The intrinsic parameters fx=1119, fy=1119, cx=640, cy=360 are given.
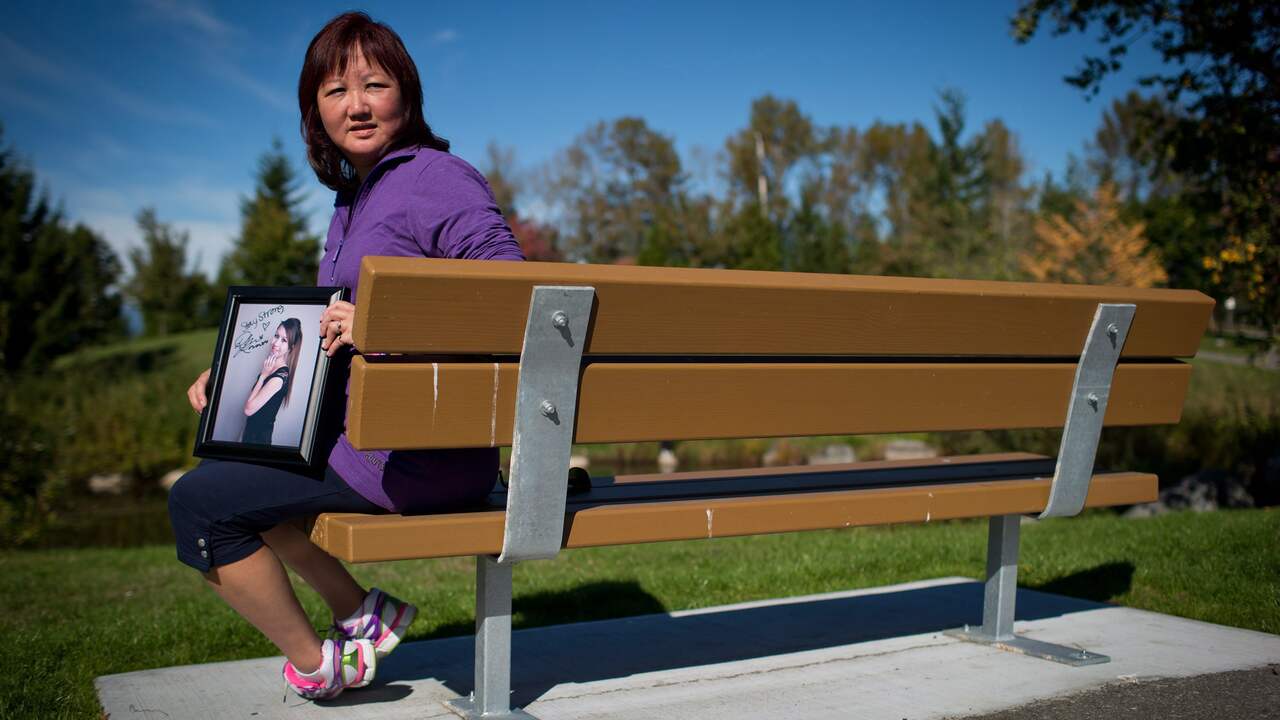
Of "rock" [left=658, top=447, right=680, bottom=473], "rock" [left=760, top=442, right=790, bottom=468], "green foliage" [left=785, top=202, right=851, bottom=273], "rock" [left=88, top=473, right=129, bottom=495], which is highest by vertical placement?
"green foliage" [left=785, top=202, right=851, bottom=273]

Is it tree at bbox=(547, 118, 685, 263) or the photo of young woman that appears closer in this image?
the photo of young woman

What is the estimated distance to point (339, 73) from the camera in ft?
9.35

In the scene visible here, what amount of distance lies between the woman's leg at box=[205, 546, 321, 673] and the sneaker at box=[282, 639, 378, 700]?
9cm

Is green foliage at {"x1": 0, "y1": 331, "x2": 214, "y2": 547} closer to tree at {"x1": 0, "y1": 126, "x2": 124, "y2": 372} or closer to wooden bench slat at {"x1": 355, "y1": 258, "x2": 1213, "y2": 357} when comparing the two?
tree at {"x1": 0, "y1": 126, "x2": 124, "y2": 372}

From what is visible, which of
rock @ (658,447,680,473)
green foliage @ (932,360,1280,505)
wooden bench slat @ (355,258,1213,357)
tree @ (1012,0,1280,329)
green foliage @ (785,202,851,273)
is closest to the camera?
wooden bench slat @ (355,258,1213,357)

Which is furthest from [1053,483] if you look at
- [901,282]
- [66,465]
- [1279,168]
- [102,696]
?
[66,465]

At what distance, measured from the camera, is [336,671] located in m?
2.77

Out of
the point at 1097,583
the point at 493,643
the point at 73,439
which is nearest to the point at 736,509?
the point at 493,643

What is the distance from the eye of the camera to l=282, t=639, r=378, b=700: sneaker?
275 centimetres

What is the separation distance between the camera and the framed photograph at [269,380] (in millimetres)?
2510

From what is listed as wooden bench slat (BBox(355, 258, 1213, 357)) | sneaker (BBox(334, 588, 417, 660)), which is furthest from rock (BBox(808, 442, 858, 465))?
sneaker (BBox(334, 588, 417, 660))

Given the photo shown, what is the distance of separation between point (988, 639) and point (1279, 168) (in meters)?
6.23

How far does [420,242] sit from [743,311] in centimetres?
79

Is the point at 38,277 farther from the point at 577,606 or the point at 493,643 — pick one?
the point at 493,643
